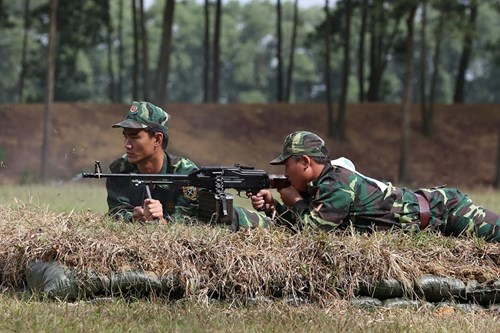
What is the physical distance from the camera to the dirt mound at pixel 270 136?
3934 cm

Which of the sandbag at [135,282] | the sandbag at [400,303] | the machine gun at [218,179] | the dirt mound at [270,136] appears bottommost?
the dirt mound at [270,136]

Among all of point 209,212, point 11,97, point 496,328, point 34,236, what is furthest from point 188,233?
point 11,97

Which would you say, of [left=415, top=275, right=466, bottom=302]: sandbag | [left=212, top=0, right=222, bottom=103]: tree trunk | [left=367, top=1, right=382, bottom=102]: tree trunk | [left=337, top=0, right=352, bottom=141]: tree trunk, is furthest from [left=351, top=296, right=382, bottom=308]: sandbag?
[left=212, top=0, right=222, bottom=103]: tree trunk

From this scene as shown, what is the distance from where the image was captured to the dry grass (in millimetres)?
7312

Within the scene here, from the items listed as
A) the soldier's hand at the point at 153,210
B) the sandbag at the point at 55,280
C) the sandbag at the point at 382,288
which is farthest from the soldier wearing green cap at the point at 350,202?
the sandbag at the point at 55,280

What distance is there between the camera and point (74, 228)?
7.76 m

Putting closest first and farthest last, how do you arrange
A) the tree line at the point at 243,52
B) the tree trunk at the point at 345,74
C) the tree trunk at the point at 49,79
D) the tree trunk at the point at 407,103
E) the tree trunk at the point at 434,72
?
the tree trunk at the point at 49,79 < the tree trunk at the point at 407,103 < the tree trunk at the point at 434,72 < the tree trunk at the point at 345,74 < the tree line at the point at 243,52

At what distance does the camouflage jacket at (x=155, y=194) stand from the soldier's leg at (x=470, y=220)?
90.1 inches

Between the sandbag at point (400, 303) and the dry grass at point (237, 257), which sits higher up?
the dry grass at point (237, 257)

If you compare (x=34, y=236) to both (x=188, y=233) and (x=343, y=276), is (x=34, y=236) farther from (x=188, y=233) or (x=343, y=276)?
(x=343, y=276)

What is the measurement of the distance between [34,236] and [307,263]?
2.15 meters

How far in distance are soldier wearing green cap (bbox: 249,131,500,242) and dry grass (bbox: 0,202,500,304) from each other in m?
0.29

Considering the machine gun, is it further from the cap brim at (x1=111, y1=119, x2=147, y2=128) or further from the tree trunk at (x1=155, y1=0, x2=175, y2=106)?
the tree trunk at (x1=155, y1=0, x2=175, y2=106)

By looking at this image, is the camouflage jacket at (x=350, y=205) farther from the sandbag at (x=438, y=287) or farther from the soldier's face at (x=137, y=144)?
the soldier's face at (x=137, y=144)
